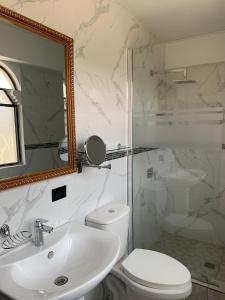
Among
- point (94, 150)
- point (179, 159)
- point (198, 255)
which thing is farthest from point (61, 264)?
point (198, 255)

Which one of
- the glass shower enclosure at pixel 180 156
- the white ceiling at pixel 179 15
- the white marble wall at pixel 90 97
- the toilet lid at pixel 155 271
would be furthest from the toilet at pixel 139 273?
the white ceiling at pixel 179 15

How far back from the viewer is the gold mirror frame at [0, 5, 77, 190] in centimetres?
116

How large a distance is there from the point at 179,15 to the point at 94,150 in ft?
4.86

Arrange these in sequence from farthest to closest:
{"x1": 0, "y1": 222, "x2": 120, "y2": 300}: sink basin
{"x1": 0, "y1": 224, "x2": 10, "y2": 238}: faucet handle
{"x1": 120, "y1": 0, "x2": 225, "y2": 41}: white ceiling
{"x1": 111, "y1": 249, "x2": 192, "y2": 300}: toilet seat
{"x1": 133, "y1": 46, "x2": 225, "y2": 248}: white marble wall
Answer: {"x1": 133, "y1": 46, "x2": 225, "y2": 248}: white marble wall → {"x1": 120, "y1": 0, "x2": 225, "y2": 41}: white ceiling → {"x1": 111, "y1": 249, "x2": 192, "y2": 300}: toilet seat → {"x1": 0, "y1": 224, "x2": 10, "y2": 238}: faucet handle → {"x1": 0, "y1": 222, "x2": 120, "y2": 300}: sink basin

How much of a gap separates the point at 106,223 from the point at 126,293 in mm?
539

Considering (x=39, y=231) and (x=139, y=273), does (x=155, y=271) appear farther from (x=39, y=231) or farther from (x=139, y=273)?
(x=39, y=231)

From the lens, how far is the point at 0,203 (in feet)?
3.72

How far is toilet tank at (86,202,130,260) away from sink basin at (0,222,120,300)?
0.15m

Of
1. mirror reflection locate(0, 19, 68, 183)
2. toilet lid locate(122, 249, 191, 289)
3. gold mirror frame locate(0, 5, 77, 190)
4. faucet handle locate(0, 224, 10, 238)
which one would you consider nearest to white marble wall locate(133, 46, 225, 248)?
toilet lid locate(122, 249, 191, 289)

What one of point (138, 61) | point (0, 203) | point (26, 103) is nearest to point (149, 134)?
point (138, 61)

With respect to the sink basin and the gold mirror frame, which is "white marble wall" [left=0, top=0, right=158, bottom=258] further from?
the sink basin

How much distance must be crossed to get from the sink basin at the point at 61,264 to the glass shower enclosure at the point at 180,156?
1059mm

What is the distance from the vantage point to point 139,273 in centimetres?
152

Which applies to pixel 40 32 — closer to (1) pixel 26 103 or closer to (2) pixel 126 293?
(1) pixel 26 103
